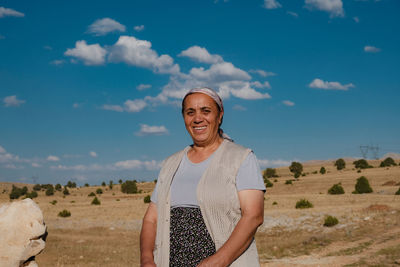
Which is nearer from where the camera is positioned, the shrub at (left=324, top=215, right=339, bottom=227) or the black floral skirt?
the black floral skirt

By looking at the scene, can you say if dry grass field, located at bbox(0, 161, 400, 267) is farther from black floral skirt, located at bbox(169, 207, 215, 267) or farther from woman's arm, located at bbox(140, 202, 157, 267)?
black floral skirt, located at bbox(169, 207, 215, 267)

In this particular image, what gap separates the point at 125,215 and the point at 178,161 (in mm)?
25739

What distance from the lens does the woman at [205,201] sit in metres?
2.72

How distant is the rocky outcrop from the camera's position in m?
3.91

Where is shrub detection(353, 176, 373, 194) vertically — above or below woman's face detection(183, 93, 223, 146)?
below

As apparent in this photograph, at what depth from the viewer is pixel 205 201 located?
2.77 metres

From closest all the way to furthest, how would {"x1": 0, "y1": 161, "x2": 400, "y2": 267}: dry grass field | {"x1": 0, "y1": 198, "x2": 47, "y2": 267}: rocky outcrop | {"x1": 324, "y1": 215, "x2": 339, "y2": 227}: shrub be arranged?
{"x1": 0, "y1": 198, "x2": 47, "y2": 267}: rocky outcrop
{"x1": 0, "y1": 161, "x2": 400, "y2": 267}: dry grass field
{"x1": 324, "y1": 215, "x2": 339, "y2": 227}: shrub

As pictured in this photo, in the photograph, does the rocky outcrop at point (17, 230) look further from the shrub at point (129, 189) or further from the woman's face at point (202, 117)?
the shrub at point (129, 189)

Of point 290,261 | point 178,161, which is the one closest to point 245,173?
point 178,161

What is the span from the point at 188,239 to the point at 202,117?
0.89 meters

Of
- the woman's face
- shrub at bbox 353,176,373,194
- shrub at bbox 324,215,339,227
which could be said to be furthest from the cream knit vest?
shrub at bbox 353,176,373,194

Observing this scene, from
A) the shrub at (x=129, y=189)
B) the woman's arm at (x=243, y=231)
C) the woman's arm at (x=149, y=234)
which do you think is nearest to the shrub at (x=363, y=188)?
the shrub at (x=129, y=189)

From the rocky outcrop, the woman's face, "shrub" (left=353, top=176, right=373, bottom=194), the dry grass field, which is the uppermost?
the woman's face

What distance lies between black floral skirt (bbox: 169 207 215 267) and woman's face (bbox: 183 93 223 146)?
544 millimetres
